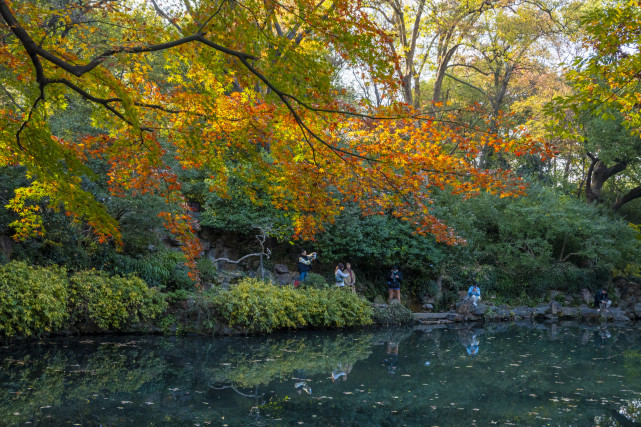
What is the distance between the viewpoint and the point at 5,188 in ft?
34.4

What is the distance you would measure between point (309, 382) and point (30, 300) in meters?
5.06

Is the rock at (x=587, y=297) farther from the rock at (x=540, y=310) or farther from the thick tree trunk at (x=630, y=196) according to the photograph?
the thick tree trunk at (x=630, y=196)

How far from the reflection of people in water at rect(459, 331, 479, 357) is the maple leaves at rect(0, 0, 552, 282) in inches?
154

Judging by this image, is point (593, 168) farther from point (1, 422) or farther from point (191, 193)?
point (1, 422)

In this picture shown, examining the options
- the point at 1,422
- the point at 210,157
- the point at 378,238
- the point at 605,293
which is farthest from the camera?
the point at 605,293

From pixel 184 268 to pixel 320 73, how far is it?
8256mm

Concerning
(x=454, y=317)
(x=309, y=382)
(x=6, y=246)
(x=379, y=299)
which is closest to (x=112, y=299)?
(x=6, y=246)

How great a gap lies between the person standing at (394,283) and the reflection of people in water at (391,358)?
14.3ft

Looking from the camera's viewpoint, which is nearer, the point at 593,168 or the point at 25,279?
the point at 25,279

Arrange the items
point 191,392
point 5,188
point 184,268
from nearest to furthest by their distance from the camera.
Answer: point 191,392 → point 5,188 → point 184,268

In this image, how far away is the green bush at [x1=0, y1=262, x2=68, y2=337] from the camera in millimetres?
8453

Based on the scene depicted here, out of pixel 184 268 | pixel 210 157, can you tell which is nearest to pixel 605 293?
pixel 184 268

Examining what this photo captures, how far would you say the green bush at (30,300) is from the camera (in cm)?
845

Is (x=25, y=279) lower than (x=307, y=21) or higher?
lower
